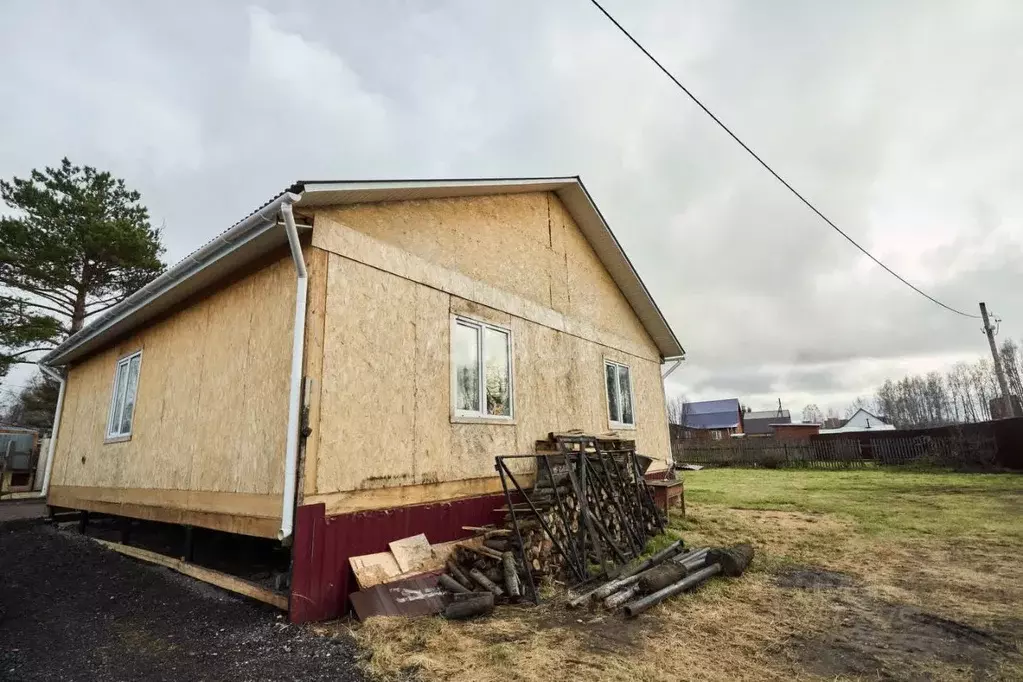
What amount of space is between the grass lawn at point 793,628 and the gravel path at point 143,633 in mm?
650

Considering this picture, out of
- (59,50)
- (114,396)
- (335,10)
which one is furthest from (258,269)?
(59,50)

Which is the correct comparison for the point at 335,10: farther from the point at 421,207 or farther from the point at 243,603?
the point at 243,603

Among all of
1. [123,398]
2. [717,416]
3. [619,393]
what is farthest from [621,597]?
[717,416]

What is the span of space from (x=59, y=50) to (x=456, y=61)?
751cm

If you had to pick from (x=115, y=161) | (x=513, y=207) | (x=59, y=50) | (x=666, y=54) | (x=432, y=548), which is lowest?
(x=432, y=548)

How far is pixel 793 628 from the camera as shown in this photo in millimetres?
4312

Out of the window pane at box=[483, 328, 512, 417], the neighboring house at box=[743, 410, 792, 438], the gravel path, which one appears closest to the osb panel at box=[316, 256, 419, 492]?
the gravel path

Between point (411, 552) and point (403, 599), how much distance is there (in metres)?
0.61

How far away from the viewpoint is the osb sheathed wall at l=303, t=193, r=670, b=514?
5.26 metres

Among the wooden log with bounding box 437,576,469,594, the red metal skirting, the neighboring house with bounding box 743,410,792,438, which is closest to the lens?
the red metal skirting

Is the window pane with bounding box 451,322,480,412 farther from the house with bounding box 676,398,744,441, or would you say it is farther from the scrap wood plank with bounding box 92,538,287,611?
the house with bounding box 676,398,744,441

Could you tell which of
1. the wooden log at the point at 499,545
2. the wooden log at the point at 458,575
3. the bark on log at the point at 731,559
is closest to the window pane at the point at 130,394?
the wooden log at the point at 458,575

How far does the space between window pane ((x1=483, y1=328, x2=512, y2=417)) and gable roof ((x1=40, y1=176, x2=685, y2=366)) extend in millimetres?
2268

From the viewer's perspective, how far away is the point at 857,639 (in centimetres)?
404
